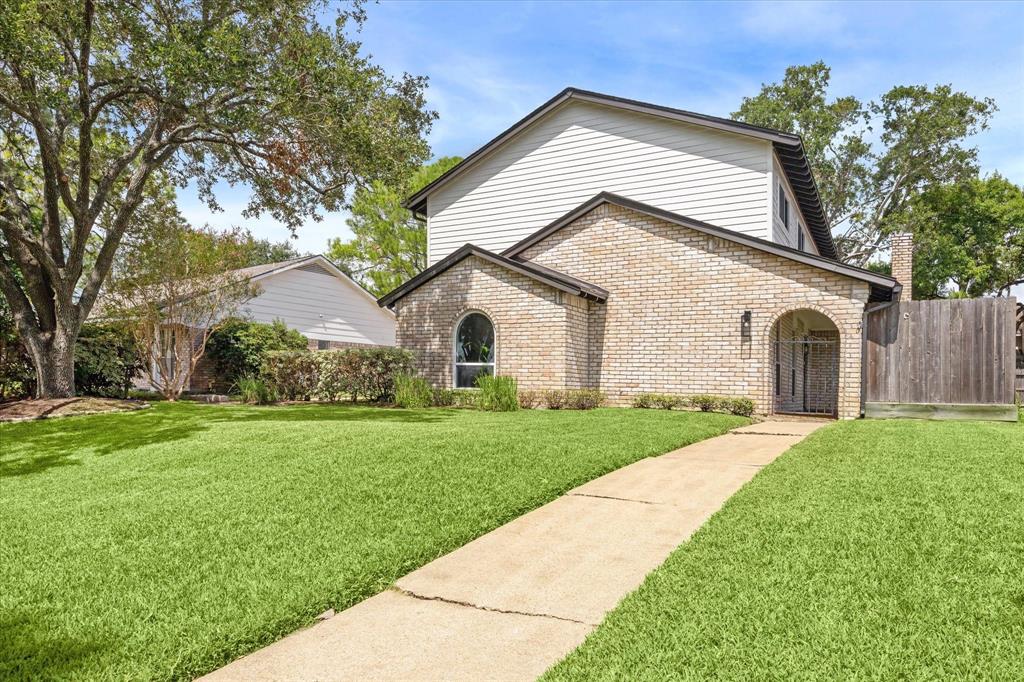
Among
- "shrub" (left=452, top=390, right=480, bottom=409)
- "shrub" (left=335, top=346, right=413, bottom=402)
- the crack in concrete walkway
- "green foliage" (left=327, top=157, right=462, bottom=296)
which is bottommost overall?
the crack in concrete walkway

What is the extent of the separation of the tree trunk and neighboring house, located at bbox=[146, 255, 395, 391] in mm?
9172

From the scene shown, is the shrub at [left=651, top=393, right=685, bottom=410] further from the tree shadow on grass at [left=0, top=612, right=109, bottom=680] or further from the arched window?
the tree shadow on grass at [left=0, top=612, right=109, bottom=680]

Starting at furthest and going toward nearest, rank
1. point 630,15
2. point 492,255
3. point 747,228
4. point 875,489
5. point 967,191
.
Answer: point 967,191, point 747,228, point 492,255, point 630,15, point 875,489

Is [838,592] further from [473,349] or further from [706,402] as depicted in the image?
[473,349]

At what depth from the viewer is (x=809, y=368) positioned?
18.9 metres

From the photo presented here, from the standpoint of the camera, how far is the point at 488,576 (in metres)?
3.64

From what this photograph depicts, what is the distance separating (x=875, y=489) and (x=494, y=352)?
996 cm

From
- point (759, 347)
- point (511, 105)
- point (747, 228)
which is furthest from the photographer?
point (511, 105)

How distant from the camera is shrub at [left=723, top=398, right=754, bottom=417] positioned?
507 inches

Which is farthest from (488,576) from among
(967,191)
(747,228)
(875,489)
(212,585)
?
(967,191)

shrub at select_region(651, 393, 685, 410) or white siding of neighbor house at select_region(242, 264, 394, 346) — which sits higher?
white siding of neighbor house at select_region(242, 264, 394, 346)

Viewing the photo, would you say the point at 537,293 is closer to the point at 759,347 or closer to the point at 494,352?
the point at 494,352

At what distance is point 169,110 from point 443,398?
8.10 metres

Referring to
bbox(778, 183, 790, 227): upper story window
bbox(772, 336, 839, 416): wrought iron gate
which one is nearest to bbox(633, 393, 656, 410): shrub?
bbox(772, 336, 839, 416): wrought iron gate
